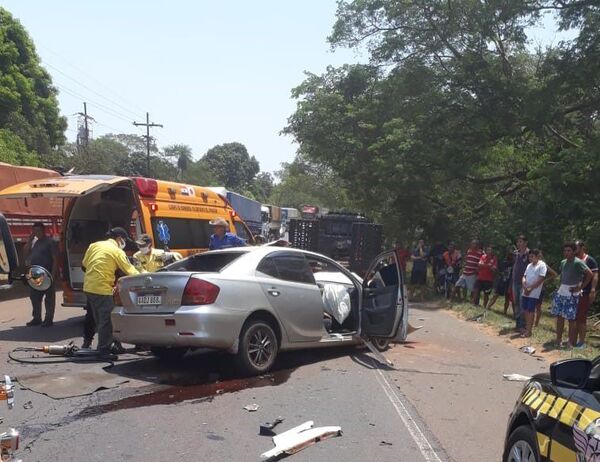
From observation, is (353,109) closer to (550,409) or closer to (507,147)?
(507,147)

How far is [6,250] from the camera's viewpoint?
4.09 meters

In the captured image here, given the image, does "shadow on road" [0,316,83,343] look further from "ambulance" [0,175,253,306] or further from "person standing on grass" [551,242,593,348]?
"person standing on grass" [551,242,593,348]

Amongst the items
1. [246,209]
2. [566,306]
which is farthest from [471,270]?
[246,209]

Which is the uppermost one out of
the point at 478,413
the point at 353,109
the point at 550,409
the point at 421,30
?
the point at 421,30

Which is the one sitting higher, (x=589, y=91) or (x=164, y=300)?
(x=589, y=91)

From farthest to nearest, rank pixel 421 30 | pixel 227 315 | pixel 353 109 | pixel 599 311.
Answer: pixel 353 109, pixel 421 30, pixel 599 311, pixel 227 315

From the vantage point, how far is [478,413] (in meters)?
6.55

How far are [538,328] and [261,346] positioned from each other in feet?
23.9

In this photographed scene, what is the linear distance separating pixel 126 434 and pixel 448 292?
14.2 metres

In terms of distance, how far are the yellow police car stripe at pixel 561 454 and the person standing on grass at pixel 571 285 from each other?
7243mm

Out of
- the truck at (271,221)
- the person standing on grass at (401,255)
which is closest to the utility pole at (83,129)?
the truck at (271,221)

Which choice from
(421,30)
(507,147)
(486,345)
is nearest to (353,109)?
(421,30)

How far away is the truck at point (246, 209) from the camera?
2916cm

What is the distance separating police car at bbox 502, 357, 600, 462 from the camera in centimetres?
314
